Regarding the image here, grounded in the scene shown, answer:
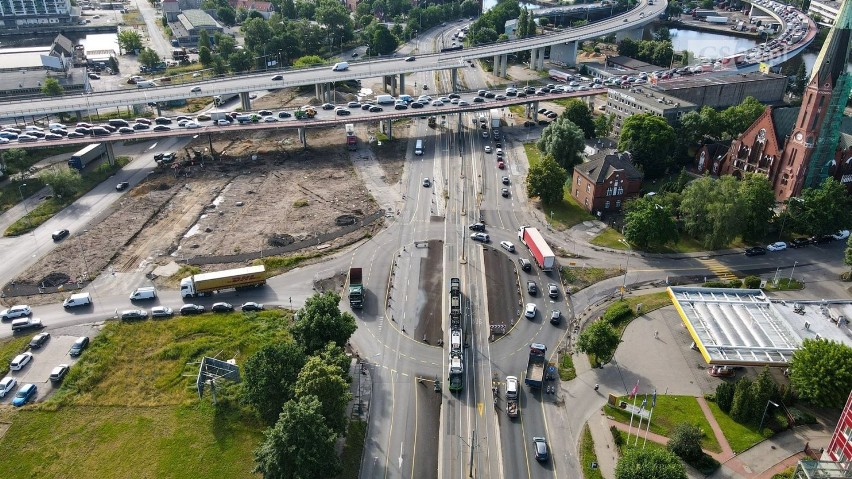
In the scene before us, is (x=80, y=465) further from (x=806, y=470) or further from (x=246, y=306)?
(x=806, y=470)

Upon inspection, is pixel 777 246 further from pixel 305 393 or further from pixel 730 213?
pixel 305 393

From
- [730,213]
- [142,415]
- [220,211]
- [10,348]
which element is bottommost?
[142,415]

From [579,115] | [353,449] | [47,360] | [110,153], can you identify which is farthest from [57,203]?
[579,115]

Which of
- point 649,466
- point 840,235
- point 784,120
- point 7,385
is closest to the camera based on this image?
point 649,466

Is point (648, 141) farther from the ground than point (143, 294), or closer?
farther from the ground

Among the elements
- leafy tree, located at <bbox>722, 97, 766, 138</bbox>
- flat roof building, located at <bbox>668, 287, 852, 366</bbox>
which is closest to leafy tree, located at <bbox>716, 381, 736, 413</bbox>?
flat roof building, located at <bbox>668, 287, 852, 366</bbox>

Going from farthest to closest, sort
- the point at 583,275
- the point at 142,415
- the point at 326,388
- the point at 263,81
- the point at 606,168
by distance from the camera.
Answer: the point at 263,81
the point at 606,168
the point at 583,275
the point at 142,415
the point at 326,388

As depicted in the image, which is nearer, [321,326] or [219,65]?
[321,326]
